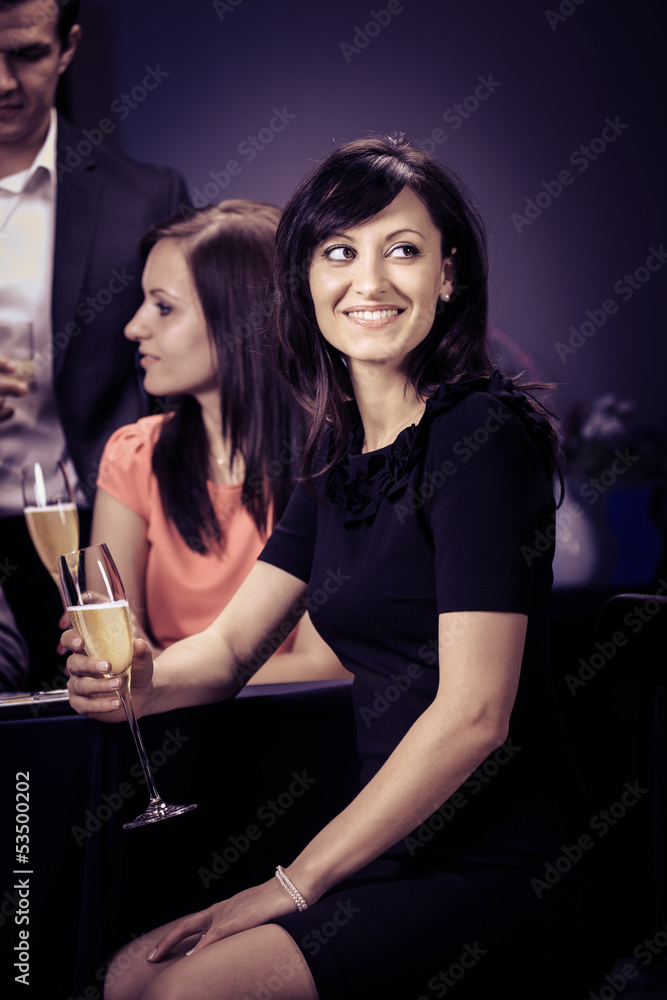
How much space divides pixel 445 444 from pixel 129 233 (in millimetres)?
1751

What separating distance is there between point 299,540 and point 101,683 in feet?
1.30

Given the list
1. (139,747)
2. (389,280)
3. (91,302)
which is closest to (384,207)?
(389,280)

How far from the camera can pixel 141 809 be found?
1.38m

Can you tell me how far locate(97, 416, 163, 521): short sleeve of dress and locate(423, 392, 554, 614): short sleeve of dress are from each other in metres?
1.32

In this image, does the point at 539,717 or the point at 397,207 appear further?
the point at 397,207

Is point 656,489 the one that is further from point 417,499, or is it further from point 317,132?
point 417,499

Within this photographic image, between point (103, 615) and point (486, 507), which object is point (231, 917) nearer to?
point (103, 615)

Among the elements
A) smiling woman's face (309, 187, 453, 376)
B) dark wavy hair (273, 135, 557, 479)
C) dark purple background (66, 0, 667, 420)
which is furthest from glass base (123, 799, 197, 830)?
dark purple background (66, 0, 667, 420)

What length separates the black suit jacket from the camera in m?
2.61

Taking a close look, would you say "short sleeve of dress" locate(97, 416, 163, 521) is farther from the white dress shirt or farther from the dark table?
the dark table

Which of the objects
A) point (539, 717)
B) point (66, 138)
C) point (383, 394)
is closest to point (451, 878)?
point (539, 717)

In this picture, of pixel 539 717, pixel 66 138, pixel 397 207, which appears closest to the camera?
pixel 539 717

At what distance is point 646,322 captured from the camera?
3475 millimetres

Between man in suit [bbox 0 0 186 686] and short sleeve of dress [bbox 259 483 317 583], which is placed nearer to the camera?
short sleeve of dress [bbox 259 483 317 583]
